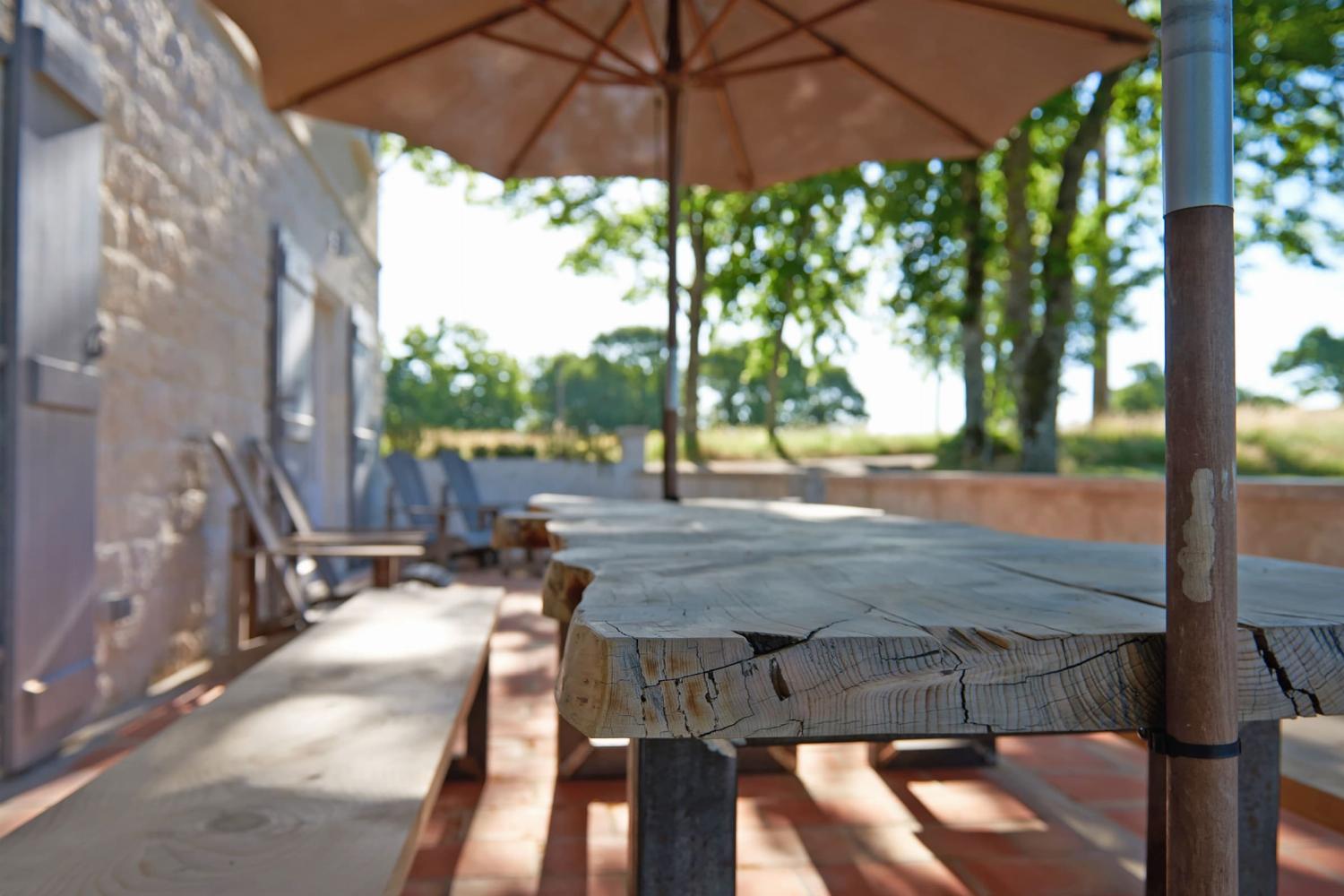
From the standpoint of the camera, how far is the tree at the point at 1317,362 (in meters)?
32.3

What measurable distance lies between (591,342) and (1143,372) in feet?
94.2

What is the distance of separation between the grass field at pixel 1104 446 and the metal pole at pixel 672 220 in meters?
5.99

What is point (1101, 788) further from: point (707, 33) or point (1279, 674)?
point (707, 33)

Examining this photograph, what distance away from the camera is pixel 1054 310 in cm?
712

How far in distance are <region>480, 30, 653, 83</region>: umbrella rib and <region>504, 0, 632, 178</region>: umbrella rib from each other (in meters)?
0.02

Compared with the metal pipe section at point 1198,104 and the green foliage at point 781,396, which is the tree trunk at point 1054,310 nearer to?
the metal pipe section at point 1198,104

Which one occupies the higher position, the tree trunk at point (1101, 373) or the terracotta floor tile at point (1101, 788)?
the tree trunk at point (1101, 373)

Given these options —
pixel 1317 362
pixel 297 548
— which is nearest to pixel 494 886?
pixel 297 548

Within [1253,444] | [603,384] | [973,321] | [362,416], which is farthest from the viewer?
[603,384]

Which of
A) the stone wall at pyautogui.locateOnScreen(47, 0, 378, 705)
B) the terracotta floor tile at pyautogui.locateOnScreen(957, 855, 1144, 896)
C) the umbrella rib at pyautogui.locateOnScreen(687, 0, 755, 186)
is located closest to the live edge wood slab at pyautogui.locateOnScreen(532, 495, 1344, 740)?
the terracotta floor tile at pyautogui.locateOnScreen(957, 855, 1144, 896)

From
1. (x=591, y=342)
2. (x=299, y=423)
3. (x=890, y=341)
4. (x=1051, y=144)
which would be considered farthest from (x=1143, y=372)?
(x=299, y=423)

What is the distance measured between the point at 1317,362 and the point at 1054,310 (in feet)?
112

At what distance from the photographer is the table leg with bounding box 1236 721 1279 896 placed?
123 cm

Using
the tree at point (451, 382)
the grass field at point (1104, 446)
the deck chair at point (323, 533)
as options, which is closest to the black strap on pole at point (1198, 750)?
the deck chair at point (323, 533)
